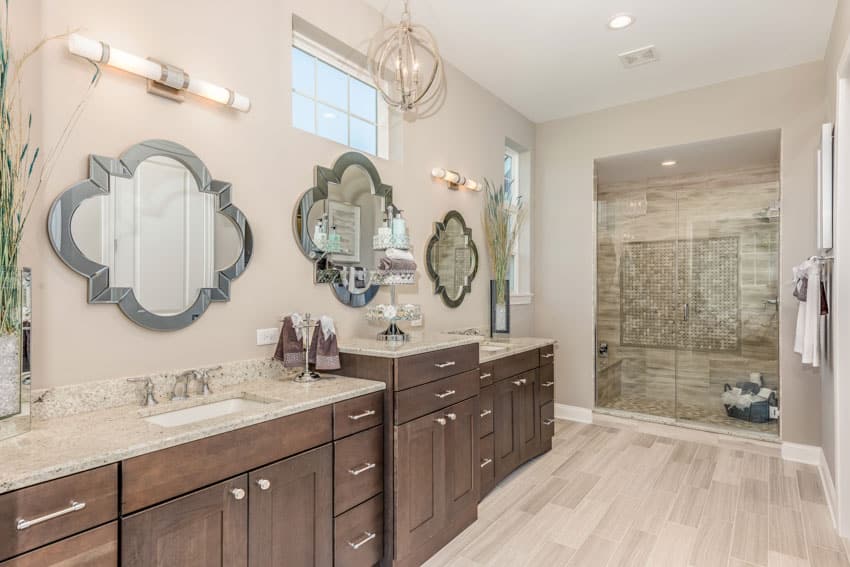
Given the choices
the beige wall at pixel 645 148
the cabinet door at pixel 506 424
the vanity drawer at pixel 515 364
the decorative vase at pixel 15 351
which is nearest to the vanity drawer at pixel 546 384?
the vanity drawer at pixel 515 364

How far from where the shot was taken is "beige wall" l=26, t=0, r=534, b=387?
1.64m

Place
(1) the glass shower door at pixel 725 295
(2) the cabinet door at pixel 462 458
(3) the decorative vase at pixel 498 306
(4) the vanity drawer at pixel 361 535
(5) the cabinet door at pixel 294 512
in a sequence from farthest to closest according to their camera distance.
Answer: (1) the glass shower door at pixel 725 295 < (3) the decorative vase at pixel 498 306 < (2) the cabinet door at pixel 462 458 < (4) the vanity drawer at pixel 361 535 < (5) the cabinet door at pixel 294 512

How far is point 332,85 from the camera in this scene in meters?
2.87

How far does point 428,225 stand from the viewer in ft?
11.2

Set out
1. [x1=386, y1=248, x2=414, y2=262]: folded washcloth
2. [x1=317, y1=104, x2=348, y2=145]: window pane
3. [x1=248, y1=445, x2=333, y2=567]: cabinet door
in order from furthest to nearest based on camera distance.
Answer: [x1=317, y1=104, x2=348, y2=145]: window pane
[x1=386, y1=248, x2=414, y2=262]: folded washcloth
[x1=248, y1=445, x2=333, y2=567]: cabinet door

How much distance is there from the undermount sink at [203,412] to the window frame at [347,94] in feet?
4.62

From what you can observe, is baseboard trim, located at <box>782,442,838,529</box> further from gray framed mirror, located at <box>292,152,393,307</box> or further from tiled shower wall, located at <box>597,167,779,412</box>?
gray framed mirror, located at <box>292,152,393,307</box>

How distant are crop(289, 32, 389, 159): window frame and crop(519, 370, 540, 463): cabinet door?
1.91 metres

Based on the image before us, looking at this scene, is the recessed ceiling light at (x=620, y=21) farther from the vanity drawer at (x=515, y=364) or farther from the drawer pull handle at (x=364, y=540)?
the drawer pull handle at (x=364, y=540)

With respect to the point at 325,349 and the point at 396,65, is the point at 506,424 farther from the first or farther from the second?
the point at 396,65

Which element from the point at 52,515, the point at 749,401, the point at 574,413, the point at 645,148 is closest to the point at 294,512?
the point at 52,515

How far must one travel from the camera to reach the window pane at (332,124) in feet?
9.16

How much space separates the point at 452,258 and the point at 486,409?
1200mm

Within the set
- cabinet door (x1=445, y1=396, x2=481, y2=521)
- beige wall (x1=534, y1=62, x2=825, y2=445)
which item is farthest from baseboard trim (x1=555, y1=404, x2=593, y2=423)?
cabinet door (x1=445, y1=396, x2=481, y2=521)
